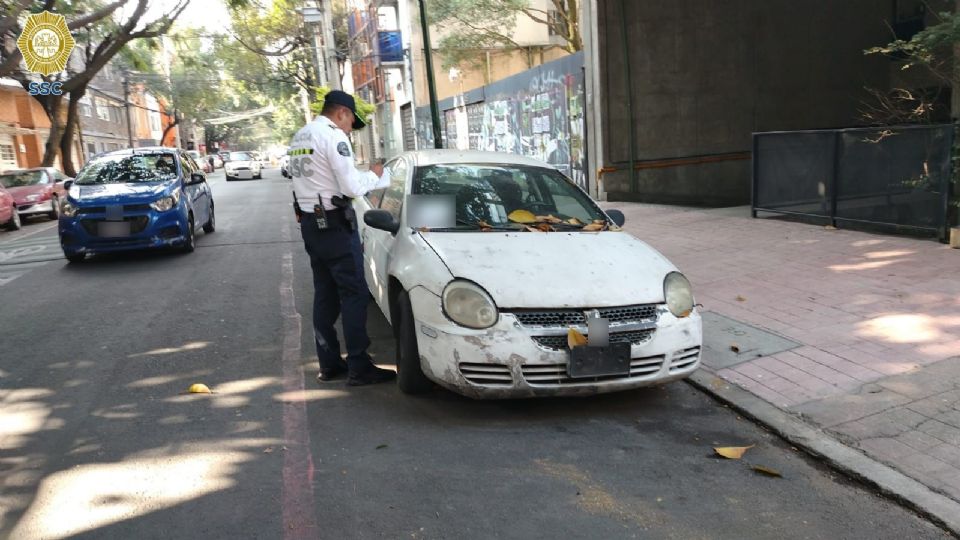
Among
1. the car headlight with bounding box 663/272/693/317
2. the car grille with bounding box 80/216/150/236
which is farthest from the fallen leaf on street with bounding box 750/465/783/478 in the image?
the car grille with bounding box 80/216/150/236

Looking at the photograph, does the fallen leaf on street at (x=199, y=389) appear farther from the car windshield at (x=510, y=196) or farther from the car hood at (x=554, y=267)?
the car windshield at (x=510, y=196)

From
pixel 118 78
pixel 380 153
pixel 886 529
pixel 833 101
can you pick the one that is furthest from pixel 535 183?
pixel 118 78

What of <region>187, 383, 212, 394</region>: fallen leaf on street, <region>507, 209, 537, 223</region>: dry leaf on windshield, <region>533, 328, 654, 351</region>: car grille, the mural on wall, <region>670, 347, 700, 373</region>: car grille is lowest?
<region>187, 383, 212, 394</region>: fallen leaf on street

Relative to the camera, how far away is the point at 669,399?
459 centimetres

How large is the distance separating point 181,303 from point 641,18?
1099 cm

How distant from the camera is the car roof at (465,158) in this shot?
18.6 ft

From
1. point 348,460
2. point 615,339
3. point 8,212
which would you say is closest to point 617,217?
point 615,339

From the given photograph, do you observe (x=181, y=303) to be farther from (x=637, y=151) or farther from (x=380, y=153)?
(x=380, y=153)

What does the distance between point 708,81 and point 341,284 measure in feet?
40.6

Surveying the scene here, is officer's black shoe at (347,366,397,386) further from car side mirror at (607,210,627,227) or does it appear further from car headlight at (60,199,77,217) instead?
car headlight at (60,199,77,217)

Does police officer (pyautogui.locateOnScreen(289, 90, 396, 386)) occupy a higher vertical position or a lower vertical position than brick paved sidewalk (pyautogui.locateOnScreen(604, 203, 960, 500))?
higher

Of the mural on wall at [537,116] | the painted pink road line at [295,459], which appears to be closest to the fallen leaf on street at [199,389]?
the painted pink road line at [295,459]

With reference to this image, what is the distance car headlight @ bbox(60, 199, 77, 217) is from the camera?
30.2 feet

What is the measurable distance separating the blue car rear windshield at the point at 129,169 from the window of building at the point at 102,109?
42.2 m
